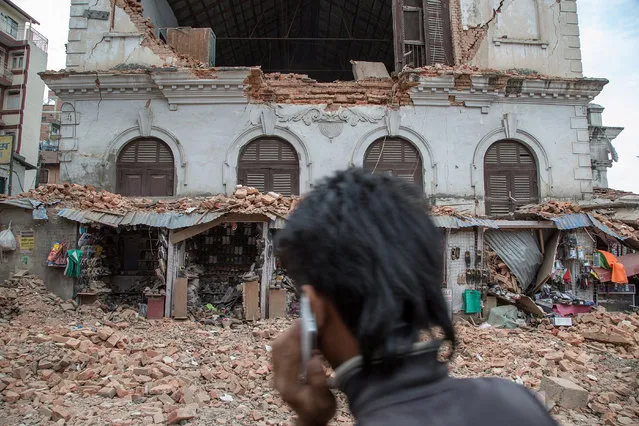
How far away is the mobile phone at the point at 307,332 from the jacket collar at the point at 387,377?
0.28ft

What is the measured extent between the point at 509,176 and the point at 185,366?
10.6m

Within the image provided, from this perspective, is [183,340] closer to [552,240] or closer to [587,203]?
[552,240]

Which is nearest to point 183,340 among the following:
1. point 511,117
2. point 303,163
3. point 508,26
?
point 303,163

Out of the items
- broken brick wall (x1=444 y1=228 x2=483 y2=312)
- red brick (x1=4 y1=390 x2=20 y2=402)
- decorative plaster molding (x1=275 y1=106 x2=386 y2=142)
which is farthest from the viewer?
decorative plaster molding (x1=275 y1=106 x2=386 y2=142)

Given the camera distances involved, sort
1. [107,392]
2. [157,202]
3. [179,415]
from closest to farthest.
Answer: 1. [179,415]
2. [107,392]
3. [157,202]

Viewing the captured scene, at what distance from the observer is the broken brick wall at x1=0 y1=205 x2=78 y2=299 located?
11.2m

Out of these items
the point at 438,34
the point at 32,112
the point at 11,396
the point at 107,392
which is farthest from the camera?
the point at 32,112

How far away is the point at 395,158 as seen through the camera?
13250 mm

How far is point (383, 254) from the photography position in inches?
41.6

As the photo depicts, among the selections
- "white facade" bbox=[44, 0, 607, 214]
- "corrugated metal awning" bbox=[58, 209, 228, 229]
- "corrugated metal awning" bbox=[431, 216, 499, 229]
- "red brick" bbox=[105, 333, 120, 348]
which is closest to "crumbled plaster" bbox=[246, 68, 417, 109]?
"white facade" bbox=[44, 0, 607, 214]

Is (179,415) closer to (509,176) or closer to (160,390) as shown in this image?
(160,390)

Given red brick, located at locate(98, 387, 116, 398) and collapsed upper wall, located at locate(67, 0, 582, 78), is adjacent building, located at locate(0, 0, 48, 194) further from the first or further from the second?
red brick, located at locate(98, 387, 116, 398)

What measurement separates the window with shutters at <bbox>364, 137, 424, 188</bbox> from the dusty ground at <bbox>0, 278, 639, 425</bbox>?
15.8 ft

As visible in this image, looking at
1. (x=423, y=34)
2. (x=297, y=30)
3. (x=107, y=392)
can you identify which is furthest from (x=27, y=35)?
(x=107, y=392)
